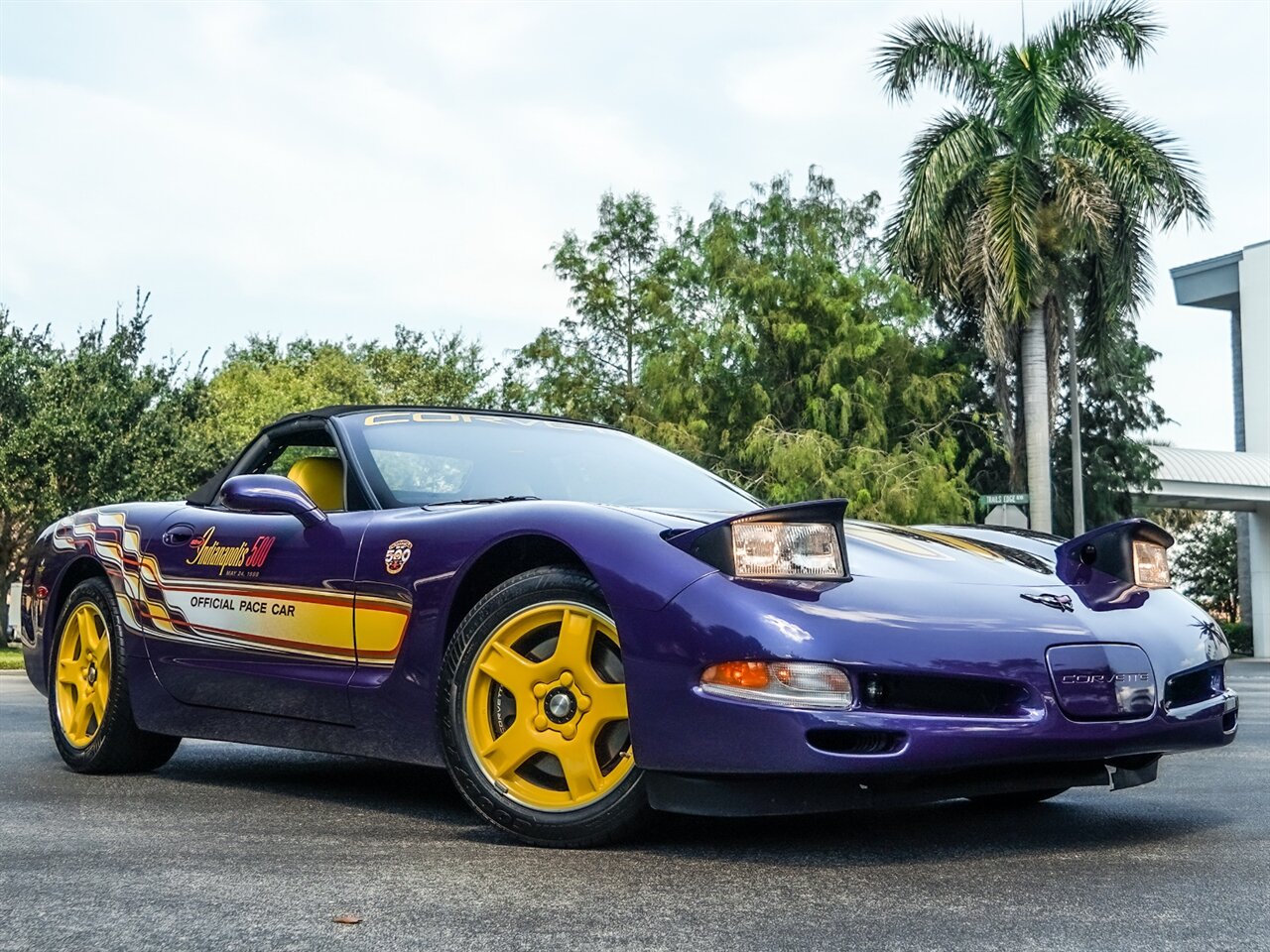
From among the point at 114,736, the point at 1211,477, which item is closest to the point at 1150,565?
the point at 114,736

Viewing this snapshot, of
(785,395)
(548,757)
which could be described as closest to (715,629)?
(548,757)

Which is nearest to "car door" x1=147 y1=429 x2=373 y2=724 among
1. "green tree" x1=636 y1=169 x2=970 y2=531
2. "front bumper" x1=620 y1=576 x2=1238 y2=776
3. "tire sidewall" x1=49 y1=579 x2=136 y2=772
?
"tire sidewall" x1=49 y1=579 x2=136 y2=772

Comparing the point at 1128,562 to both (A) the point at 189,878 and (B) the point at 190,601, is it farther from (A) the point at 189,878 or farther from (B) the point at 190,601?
(B) the point at 190,601

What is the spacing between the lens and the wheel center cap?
423 centimetres

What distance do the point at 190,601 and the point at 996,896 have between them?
3.13m

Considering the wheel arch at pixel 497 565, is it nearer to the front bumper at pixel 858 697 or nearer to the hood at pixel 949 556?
the front bumper at pixel 858 697

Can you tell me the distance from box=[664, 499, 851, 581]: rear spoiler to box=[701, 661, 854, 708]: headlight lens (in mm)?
258

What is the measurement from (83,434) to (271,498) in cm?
2700

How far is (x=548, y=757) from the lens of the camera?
169 inches

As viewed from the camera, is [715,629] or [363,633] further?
[363,633]

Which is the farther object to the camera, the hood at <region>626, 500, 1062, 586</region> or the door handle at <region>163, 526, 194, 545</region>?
the door handle at <region>163, 526, 194, 545</region>

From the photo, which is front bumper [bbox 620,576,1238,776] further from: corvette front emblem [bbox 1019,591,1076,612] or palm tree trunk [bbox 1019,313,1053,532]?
palm tree trunk [bbox 1019,313,1053,532]

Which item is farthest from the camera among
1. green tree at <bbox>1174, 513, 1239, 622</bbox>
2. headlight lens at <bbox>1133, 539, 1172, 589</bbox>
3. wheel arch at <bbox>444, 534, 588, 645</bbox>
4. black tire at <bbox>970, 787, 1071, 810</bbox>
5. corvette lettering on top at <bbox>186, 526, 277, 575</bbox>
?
green tree at <bbox>1174, 513, 1239, 622</bbox>

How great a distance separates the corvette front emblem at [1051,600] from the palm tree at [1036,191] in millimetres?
23394
